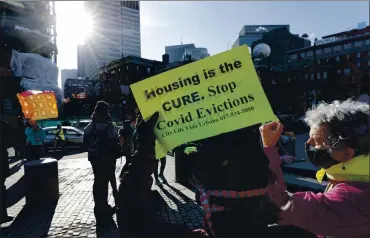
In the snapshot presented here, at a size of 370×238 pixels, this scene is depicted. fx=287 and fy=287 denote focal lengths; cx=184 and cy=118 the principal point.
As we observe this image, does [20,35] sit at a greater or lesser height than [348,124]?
greater

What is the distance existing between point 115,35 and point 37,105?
442 feet

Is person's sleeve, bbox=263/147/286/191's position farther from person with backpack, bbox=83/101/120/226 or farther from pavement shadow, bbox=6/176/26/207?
pavement shadow, bbox=6/176/26/207

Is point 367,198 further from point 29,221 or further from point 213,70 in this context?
point 29,221

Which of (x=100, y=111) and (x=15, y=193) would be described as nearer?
(x=100, y=111)

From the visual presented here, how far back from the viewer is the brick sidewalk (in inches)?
189

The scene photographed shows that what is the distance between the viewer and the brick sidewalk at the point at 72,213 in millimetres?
4812

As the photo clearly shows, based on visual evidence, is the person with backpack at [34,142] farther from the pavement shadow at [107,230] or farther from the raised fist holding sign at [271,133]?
the raised fist holding sign at [271,133]

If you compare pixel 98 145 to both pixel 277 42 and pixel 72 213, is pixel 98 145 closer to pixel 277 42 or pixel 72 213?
pixel 72 213

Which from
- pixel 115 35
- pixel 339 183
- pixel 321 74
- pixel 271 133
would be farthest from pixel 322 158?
pixel 115 35

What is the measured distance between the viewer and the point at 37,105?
10.8m

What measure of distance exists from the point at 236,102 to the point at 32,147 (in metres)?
9.17

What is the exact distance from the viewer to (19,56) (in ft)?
136

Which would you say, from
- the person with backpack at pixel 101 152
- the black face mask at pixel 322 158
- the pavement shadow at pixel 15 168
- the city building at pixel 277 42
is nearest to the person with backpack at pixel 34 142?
the pavement shadow at pixel 15 168

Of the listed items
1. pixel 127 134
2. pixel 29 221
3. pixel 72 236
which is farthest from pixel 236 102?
pixel 127 134
